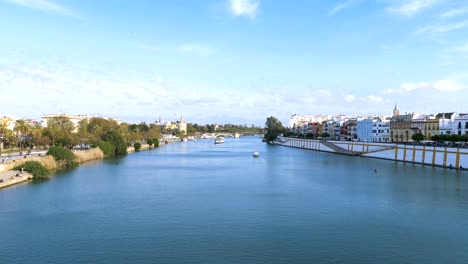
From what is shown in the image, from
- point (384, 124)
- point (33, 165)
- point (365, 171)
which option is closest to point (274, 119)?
point (384, 124)

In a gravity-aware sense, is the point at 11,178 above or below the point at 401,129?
below

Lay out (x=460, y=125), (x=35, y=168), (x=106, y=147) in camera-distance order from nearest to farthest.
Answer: (x=35, y=168), (x=106, y=147), (x=460, y=125)

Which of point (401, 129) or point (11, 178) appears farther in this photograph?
point (401, 129)

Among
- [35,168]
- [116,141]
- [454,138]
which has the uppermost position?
[454,138]

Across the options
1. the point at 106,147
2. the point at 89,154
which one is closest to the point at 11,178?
the point at 89,154

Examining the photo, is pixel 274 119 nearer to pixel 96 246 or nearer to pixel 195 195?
pixel 195 195

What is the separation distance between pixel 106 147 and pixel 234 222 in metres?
37.0

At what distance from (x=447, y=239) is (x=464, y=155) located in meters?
24.0

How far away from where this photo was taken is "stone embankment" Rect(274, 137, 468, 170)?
3584cm

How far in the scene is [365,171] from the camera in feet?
118

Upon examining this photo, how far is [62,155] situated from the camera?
35.5 meters

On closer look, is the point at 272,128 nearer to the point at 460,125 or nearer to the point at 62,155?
the point at 460,125

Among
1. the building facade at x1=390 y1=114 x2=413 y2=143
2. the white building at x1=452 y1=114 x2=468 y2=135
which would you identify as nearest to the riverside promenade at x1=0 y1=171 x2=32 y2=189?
the white building at x1=452 y1=114 x2=468 y2=135

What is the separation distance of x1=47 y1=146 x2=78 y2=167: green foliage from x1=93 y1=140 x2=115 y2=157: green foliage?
37.1 feet
